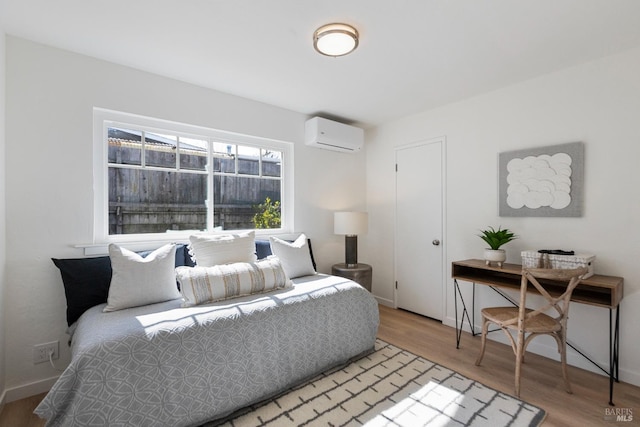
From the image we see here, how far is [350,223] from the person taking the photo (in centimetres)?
341

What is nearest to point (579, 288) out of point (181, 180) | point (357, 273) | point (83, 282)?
point (357, 273)

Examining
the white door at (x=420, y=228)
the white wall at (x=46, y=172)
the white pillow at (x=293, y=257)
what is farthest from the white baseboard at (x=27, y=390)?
the white door at (x=420, y=228)

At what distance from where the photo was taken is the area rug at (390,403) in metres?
1.72

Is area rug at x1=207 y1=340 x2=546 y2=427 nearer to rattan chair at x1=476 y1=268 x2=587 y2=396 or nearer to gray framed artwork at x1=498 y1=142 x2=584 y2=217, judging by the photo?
rattan chair at x1=476 y1=268 x2=587 y2=396

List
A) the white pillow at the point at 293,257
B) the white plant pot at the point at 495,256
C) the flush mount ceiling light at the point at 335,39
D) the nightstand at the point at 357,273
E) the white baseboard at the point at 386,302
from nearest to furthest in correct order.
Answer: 1. the flush mount ceiling light at the point at 335,39
2. the white plant pot at the point at 495,256
3. the white pillow at the point at 293,257
4. the nightstand at the point at 357,273
5. the white baseboard at the point at 386,302

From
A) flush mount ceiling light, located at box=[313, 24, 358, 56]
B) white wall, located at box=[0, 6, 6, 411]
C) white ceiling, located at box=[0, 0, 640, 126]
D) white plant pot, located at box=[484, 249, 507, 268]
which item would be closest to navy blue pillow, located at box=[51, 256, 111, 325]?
white wall, located at box=[0, 6, 6, 411]

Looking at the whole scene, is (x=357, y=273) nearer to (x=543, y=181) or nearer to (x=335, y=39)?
(x=543, y=181)

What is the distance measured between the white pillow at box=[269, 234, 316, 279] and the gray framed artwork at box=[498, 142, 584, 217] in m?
1.92

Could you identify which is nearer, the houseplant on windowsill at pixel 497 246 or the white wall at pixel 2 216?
the white wall at pixel 2 216

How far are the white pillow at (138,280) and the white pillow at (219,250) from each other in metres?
0.28

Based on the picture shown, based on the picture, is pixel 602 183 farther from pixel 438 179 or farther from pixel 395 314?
pixel 395 314

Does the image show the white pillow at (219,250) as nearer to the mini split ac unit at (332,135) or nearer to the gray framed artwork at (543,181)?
the mini split ac unit at (332,135)

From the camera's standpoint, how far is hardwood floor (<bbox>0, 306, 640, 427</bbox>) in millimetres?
1771

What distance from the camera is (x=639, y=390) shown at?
6.68 feet
